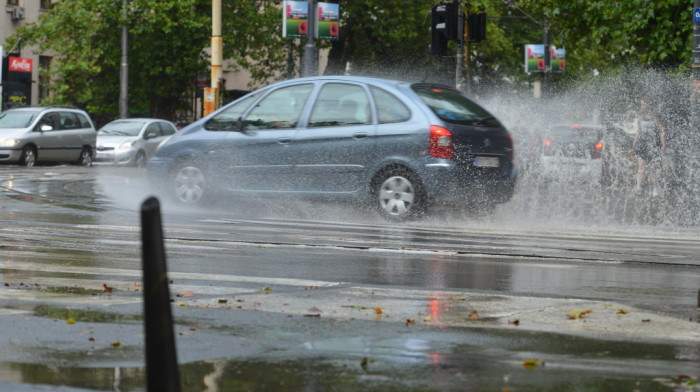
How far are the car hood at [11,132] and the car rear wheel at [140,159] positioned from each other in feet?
12.9

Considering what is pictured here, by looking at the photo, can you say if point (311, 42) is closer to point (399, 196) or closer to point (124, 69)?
point (399, 196)

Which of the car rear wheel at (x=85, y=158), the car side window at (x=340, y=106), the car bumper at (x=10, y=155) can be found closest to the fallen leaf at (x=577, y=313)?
the car side window at (x=340, y=106)

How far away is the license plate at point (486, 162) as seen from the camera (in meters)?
13.8

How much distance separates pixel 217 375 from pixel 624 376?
4.99 feet

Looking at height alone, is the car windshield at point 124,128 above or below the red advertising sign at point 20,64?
below

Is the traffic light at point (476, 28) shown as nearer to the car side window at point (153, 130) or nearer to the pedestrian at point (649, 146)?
the pedestrian at point (649, 146)

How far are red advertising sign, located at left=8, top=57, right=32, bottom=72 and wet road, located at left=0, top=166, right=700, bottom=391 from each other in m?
32.1

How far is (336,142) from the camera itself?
14.1 metres

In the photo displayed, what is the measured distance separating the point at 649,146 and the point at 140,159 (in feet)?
49.3

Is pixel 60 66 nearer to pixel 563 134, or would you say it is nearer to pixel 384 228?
pixel 563 134

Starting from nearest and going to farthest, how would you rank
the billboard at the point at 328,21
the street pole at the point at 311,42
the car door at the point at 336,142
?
the car door at the point at 336,142 → the street pole at the point at 311,42 → the billboard at the point at 328,21

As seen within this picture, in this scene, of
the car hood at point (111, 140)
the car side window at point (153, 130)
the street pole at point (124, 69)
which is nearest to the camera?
the car hood at point (111, 140)

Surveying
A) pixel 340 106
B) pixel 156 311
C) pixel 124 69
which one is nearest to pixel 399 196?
pixel 340 106

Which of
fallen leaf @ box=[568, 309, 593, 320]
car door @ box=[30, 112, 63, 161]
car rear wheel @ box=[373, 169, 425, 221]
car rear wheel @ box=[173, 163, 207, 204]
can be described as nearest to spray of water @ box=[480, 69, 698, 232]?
car rear wheel @ box=[373, 169, 425, 221]
